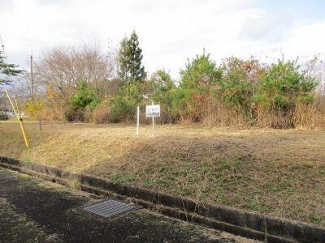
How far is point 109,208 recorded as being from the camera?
3.44m

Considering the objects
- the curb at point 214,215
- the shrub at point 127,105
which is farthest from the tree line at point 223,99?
the curb at point 214,215

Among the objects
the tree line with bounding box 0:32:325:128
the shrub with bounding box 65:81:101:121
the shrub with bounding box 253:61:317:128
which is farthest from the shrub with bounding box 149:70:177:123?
the shrub with bounding box 65:81:101:121

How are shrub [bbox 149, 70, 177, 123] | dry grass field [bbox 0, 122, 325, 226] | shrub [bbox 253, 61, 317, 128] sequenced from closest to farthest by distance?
dry grass field [bbox 0, 122, 325, 226] → shrub [bbox 253, 61, 317, 128] → shrub [bbox 149, 70, 177, 123]

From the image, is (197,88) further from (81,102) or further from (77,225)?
(81,102)

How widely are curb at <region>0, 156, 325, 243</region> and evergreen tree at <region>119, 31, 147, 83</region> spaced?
23932 mm

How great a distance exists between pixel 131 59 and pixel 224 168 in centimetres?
2623

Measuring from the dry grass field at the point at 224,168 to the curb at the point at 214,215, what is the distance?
0.09m

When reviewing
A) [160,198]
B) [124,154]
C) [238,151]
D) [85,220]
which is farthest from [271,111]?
[85,220]

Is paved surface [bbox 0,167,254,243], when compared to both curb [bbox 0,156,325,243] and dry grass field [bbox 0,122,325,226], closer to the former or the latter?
curb [bbox 0,156,325,243]

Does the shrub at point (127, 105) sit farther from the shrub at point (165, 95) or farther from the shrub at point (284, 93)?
the shrub at point (284, 93)

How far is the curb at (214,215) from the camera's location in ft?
7.80

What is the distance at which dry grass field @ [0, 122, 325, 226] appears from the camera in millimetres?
2758

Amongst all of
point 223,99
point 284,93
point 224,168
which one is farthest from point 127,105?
point 224,168

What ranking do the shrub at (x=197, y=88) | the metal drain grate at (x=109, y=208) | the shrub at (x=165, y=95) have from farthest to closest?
the shrub at (x=165, y=95), the shrub at (x=197, y=88), the metal drain grate at (x=109, y=208)
